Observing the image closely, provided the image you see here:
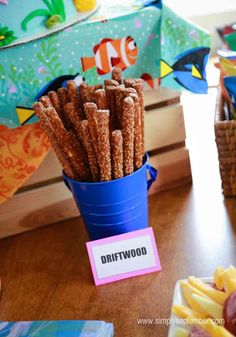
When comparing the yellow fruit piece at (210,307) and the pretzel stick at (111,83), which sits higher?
the pretzel stick at (111,83)

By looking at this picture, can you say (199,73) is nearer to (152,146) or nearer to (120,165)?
(152,146)

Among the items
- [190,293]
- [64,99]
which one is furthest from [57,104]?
[190,293]

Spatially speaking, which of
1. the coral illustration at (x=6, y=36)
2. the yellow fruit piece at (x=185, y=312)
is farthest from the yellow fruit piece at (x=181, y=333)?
the coral illustration at (x=6, y=36)

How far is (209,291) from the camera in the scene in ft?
1.96

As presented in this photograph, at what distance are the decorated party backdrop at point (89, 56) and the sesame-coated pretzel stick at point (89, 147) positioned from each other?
0.16m

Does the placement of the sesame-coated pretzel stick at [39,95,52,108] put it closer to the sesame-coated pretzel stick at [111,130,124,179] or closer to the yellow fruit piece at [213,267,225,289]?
the sesame-coated pretzel stick at [111,130,124,179]

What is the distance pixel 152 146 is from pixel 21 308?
0.45 metres

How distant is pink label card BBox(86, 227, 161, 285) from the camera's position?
0.77 meters

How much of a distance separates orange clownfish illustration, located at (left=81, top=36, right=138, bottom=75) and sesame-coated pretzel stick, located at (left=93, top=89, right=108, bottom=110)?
136 millimetres

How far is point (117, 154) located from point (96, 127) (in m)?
0.06

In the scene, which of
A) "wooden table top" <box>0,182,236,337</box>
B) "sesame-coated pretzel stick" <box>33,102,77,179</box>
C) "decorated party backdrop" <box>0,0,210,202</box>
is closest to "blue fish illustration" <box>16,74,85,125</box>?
"decorated party backdrop" <box>0,0,210,202</box>

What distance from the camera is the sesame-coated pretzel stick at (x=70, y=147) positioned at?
0.73 meters

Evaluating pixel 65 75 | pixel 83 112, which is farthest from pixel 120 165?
pixel 65 75

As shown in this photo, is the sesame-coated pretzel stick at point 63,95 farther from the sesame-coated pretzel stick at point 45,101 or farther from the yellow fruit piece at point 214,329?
the yellow fruit piece at point 214,329
